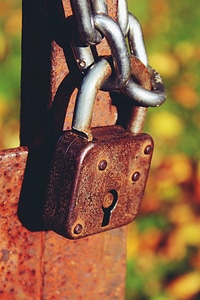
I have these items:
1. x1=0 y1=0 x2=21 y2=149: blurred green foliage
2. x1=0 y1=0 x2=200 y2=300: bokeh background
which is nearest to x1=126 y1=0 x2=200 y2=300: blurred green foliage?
x1=0 y1=0 x2=200 y2=300: bokeh background

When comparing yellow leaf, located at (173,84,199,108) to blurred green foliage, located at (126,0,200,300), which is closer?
blurred green foliage, located at (126,0,200,300)

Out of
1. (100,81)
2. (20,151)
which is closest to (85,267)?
(20,151)

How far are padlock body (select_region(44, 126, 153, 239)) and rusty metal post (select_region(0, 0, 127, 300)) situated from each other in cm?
6

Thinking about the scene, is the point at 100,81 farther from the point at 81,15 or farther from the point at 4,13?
the point at 4,13

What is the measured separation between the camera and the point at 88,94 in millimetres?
894

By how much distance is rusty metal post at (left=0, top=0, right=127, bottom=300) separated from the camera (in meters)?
0.95

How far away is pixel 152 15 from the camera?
3.96 m

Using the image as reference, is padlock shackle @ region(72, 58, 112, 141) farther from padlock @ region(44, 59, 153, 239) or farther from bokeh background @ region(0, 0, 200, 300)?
bokeh background @ region(0, 0, 200, 300)

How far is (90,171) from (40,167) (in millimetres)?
109

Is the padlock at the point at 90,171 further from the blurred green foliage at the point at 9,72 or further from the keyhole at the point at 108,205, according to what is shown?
the blurred green foliage at the point at 9,72


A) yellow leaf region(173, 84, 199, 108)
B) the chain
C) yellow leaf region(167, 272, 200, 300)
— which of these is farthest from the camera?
yellow leaf region(173, 84, 199, 108)

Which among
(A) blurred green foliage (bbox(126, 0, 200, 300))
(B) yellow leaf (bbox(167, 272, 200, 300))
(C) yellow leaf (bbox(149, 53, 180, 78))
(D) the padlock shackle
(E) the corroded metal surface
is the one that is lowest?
(B) yellow leaf (bbox(167, 272, 200, 300))

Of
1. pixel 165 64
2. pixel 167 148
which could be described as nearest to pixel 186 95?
pixel 165 64

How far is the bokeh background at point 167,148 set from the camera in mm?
2117
